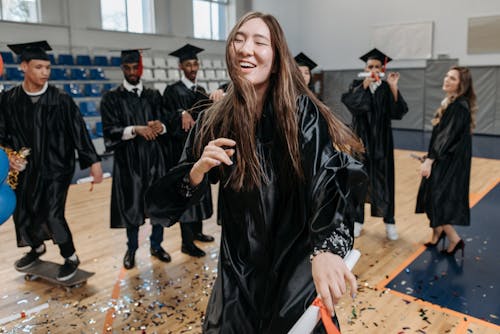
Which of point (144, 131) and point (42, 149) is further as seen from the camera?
point (144, 131)

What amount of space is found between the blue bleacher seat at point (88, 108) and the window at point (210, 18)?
210 inches

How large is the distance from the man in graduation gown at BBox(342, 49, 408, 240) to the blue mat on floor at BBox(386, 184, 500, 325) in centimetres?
72

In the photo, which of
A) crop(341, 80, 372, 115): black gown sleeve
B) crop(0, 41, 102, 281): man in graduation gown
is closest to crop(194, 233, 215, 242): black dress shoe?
crop(0, 41, 102, 281): man in graduation gown

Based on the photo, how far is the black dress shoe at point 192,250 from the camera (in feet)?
14.5

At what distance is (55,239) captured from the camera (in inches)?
144

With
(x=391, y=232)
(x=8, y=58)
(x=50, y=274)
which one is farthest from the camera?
(x=8, y=58)

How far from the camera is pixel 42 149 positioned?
11.9 ft

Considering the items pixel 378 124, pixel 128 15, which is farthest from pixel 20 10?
pixel 378 124

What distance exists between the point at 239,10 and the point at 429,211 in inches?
557

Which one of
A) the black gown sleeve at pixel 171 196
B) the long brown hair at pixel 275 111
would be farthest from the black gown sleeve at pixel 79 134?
the long brown hair at pixel 275 111

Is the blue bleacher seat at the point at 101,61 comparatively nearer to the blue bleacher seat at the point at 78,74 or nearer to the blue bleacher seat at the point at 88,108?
the blue bleacher seat at the point at 78,74

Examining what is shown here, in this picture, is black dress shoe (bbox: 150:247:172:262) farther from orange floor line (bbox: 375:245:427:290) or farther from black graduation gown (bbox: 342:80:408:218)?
black graduation gown (bbox: 342:80:408:218)

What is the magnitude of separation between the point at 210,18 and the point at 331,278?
15.9 meters

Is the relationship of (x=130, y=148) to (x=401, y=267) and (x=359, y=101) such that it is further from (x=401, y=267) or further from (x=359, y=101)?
(x=401, y=267)
